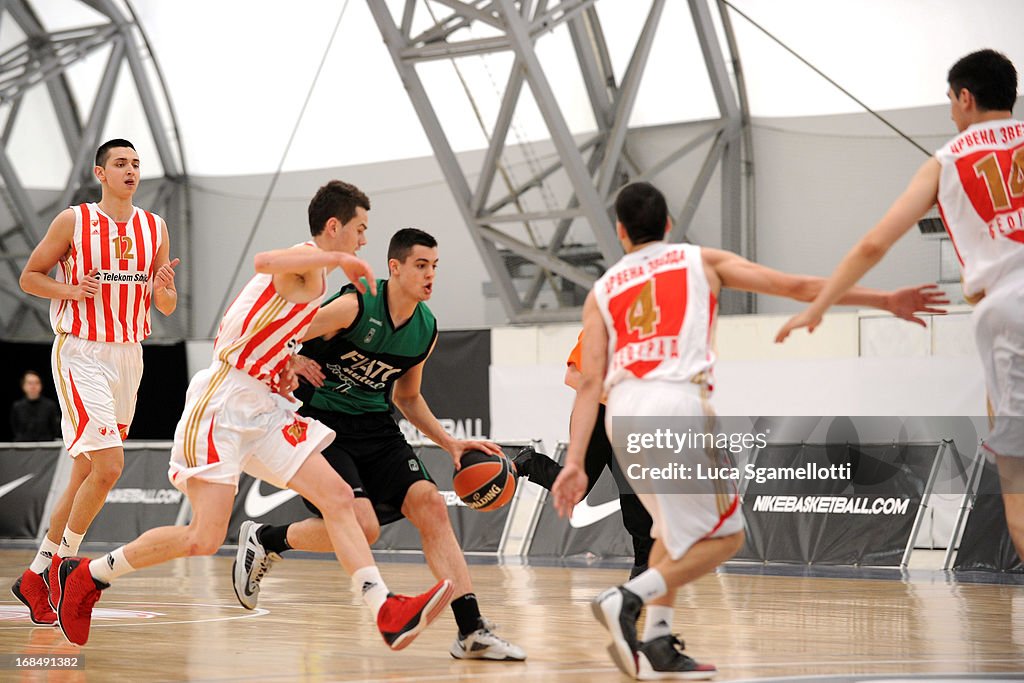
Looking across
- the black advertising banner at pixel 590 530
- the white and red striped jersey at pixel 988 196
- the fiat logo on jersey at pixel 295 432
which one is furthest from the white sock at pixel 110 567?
the black advertising banner at pixel 590 530

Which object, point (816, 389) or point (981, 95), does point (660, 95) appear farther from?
point (981, 95)

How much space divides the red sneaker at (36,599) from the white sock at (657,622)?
3.17 metres

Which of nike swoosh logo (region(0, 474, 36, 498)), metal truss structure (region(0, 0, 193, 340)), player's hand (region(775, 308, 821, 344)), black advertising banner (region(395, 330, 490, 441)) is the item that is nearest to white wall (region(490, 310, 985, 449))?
black advertising banner (region(395, 330, 490, 441))

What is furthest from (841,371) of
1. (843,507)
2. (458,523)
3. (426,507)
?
(426,507)

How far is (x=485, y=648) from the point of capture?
5.46m

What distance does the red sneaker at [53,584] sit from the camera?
580 centimetres

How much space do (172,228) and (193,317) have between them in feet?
4.53

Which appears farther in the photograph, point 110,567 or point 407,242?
point 407,242

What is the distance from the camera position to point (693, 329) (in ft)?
15.3

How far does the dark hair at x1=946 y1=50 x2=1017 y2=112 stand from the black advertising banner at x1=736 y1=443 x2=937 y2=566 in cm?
608

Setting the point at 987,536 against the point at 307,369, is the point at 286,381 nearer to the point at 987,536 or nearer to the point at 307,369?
the point at 307,369

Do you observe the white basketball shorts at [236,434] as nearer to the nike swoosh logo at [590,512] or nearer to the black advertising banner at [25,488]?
the nike swoosh logo at [590,512]

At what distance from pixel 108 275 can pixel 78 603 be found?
75.5 inches

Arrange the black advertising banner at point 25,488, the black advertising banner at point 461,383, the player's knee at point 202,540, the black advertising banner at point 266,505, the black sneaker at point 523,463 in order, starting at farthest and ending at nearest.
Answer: the black advertising banner at point 461,383 → the black advertising banner at point 25,488 → the black advertising banner at point 266,505 → the black sneaker at point 523,463 → the player's knee at point 202,540
